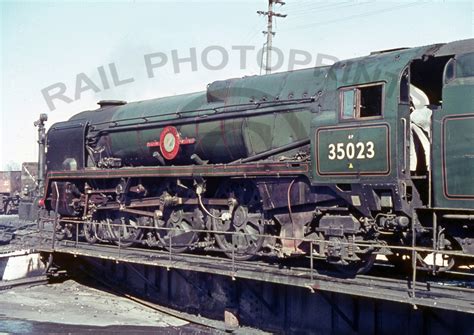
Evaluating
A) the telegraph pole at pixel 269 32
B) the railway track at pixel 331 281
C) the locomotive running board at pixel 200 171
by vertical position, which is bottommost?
the railway track at pixel 331 281

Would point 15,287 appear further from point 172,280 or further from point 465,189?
point 465,189

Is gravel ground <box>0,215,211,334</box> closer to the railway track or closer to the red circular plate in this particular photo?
the railway track

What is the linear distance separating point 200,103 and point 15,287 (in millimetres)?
9335

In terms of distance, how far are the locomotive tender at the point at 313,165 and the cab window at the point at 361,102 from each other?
23mm

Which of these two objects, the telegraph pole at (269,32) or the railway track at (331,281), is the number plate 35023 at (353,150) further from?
the telegraph pole at (269,32)

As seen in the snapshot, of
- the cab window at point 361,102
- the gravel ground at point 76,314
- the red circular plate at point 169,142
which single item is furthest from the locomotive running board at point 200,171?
the gravel ground at point 76,314

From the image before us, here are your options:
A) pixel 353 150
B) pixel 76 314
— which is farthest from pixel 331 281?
pixel 76 314

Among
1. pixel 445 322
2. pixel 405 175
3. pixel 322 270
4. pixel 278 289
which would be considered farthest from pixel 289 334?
pixel 405 175

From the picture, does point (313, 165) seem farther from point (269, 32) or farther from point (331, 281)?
point (269, 32)

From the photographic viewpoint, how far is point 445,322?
10086 mm

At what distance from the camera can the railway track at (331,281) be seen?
9125 millimetres

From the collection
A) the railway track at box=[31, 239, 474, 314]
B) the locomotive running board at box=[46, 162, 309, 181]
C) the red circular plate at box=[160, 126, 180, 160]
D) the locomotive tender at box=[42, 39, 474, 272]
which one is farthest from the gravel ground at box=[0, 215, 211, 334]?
the red circular plate at box=[160, 126, 180, 160]

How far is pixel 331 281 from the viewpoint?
10.8 meters

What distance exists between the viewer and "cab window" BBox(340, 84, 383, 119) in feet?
34.7
